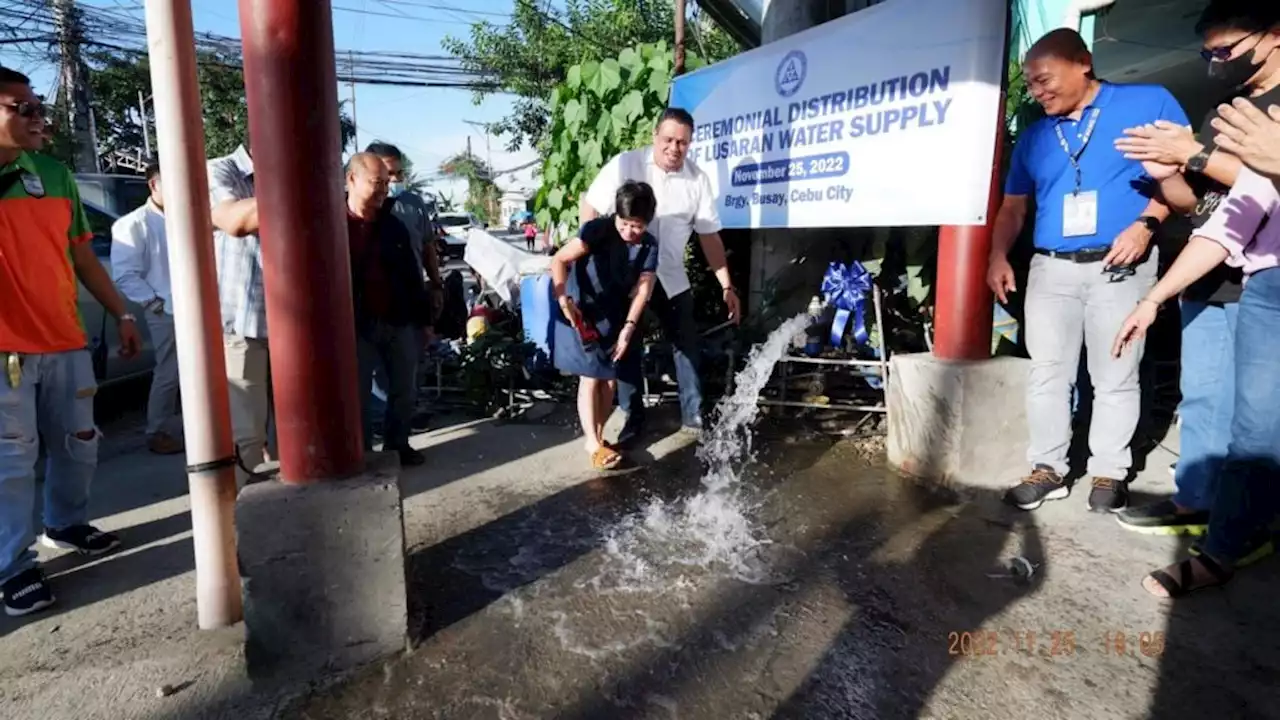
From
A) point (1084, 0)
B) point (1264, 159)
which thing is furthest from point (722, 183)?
point (1264, 159)

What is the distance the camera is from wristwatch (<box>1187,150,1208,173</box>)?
2295mm

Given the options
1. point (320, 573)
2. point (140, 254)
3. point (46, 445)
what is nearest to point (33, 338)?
point (46, 445)

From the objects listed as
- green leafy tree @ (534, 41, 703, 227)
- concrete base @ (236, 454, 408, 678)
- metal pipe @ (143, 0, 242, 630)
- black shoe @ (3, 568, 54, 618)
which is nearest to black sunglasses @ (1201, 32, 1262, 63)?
concrete base @ (236, 454, 408, 678)

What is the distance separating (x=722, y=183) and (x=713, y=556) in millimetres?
2853

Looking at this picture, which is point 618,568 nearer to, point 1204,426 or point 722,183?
point 1204,426

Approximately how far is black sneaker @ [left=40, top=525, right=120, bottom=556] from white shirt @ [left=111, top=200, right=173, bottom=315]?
1.75 m

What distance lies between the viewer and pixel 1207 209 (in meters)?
2.56

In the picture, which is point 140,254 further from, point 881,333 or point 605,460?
point 881,333

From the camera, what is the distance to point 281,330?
6.72 ft

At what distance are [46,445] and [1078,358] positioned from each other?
4.13m

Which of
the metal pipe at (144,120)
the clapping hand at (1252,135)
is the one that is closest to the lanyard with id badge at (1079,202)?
the clapping hand at (1252,135)

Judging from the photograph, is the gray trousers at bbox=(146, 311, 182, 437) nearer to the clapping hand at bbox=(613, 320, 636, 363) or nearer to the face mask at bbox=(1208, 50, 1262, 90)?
the clapping hand at bbox=(613, 320, 636, 363)

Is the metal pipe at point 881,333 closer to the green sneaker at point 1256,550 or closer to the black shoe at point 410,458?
the green sneaker at point 1256,550

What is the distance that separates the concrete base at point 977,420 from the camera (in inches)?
129
